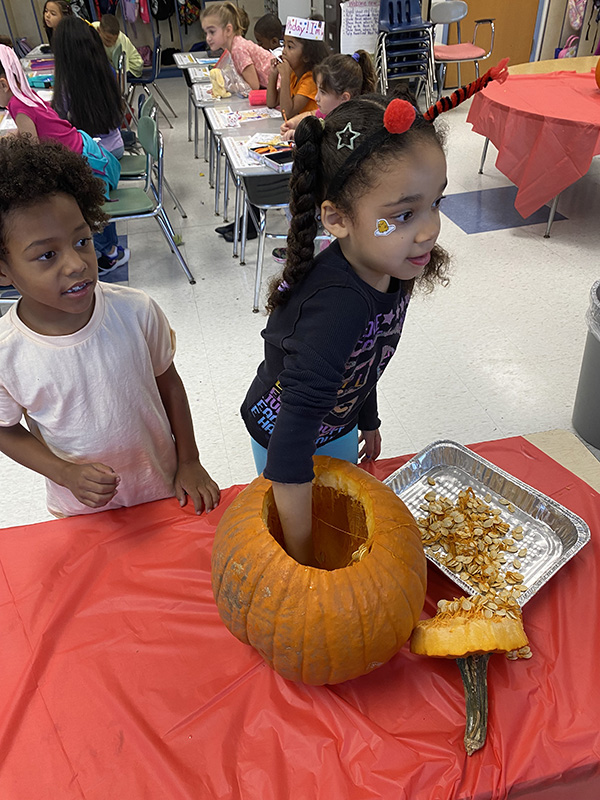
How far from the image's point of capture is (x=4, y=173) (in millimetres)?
865

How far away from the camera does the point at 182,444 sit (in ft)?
3.84

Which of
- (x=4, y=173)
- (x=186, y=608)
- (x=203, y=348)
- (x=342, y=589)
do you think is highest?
(x=4, y=173)

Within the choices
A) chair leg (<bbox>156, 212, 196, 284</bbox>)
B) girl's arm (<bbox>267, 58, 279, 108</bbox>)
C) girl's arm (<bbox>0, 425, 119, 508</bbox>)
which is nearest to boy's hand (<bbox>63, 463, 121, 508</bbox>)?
girl's arm (<bbox>0, 425, 119, 508</bbox>)

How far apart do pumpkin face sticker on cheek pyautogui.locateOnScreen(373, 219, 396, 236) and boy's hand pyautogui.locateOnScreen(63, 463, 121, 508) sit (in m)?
0.57

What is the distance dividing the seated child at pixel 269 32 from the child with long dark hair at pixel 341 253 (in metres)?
4.07

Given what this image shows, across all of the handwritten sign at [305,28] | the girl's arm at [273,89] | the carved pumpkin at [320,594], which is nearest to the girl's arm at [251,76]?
the girl's arm at [273,89]

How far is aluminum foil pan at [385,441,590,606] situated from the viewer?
917 mm

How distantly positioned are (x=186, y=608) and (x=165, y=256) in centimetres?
282

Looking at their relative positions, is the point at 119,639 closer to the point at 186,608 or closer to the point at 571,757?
the point at 186,608

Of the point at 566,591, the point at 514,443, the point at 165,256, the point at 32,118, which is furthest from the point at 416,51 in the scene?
the point at 566,591

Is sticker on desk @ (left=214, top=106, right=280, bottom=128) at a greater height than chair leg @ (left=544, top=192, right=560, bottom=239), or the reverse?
sticker on desk @ (left=214, top=106, right=280, bottom=128)

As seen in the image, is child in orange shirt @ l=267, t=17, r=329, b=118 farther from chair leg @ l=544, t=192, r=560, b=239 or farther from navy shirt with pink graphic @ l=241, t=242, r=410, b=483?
navy shirt with pink graphic @ l=241, t=242, r=410, b=483

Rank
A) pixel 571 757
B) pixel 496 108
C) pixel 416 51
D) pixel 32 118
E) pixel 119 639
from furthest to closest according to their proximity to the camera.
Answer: pixel 416 51 < pixel 496 108 < pixel 32 118 < pixel 119 639 < pixel 571 757

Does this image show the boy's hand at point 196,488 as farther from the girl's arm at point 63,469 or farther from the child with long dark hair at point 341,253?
the child with long dark hair at point 341,253
